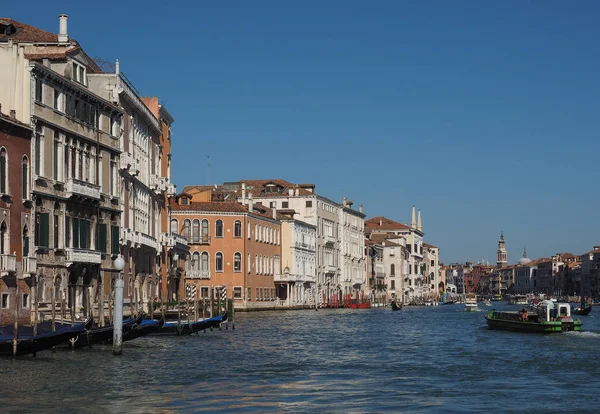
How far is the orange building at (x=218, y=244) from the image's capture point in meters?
65.9

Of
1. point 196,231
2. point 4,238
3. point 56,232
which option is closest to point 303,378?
point 4,238

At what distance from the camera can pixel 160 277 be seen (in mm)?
48375

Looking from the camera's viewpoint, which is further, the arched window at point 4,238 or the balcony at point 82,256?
the balcony at point 82,256

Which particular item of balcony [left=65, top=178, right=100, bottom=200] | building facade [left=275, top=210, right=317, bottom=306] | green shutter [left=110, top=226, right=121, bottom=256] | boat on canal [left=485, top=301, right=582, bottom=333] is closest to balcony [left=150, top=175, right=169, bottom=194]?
green shutter [left=110, top=226, right=121, bottom=256]

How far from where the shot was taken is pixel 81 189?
34000 millimetres

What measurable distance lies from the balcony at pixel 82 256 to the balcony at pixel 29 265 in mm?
2511

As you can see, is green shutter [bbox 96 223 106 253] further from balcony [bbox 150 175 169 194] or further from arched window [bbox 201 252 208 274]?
arched window [bbox 201 252 208 274]

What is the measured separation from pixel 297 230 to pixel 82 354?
52027 millimetres

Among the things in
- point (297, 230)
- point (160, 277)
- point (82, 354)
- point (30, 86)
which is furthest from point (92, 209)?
point (297, 230)

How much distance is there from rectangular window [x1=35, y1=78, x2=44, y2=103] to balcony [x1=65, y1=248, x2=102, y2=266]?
14.8ft

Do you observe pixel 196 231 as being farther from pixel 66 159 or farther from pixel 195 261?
pixel 66 159

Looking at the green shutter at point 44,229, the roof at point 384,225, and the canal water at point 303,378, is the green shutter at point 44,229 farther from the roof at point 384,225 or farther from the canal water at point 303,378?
the roof at point 384,225

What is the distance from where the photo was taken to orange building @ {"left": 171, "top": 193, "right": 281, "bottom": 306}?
216 feet

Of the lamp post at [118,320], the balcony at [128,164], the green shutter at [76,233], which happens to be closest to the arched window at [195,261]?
the balcony at [128,164]
